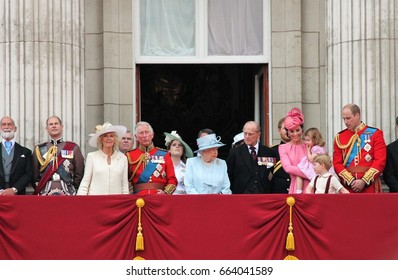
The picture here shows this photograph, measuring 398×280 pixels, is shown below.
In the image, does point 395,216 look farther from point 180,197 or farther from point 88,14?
point 88,14

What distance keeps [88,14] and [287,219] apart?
235 inches

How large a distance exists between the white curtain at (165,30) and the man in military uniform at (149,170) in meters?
3.51

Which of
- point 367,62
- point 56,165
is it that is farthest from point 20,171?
point 367,62

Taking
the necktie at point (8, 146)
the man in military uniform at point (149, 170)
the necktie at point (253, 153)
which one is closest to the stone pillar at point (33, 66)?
the necktie at point (8, 146)

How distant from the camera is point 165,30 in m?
21.1

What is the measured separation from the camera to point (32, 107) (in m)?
19.5

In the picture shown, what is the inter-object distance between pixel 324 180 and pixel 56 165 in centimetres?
375

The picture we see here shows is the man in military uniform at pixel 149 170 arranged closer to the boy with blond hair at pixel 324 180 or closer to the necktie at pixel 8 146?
the necktie at pixel 8 146

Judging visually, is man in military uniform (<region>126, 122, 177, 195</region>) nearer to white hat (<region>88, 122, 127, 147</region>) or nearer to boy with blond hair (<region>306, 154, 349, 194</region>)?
white hat (<region>88, 122, 127, 147</region>)

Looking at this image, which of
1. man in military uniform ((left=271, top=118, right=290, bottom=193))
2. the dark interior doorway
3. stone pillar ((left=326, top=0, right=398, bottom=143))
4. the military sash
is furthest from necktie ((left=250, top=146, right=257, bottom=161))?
the dark interior doorway

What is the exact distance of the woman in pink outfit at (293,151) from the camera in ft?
57.5

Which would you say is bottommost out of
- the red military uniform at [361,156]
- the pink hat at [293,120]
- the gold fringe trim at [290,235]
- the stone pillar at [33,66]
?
the gold fringe trim at [290,235]

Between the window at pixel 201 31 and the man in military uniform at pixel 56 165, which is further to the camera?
the window at pixel 201 31

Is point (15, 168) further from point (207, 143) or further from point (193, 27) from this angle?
point (193, 27)
